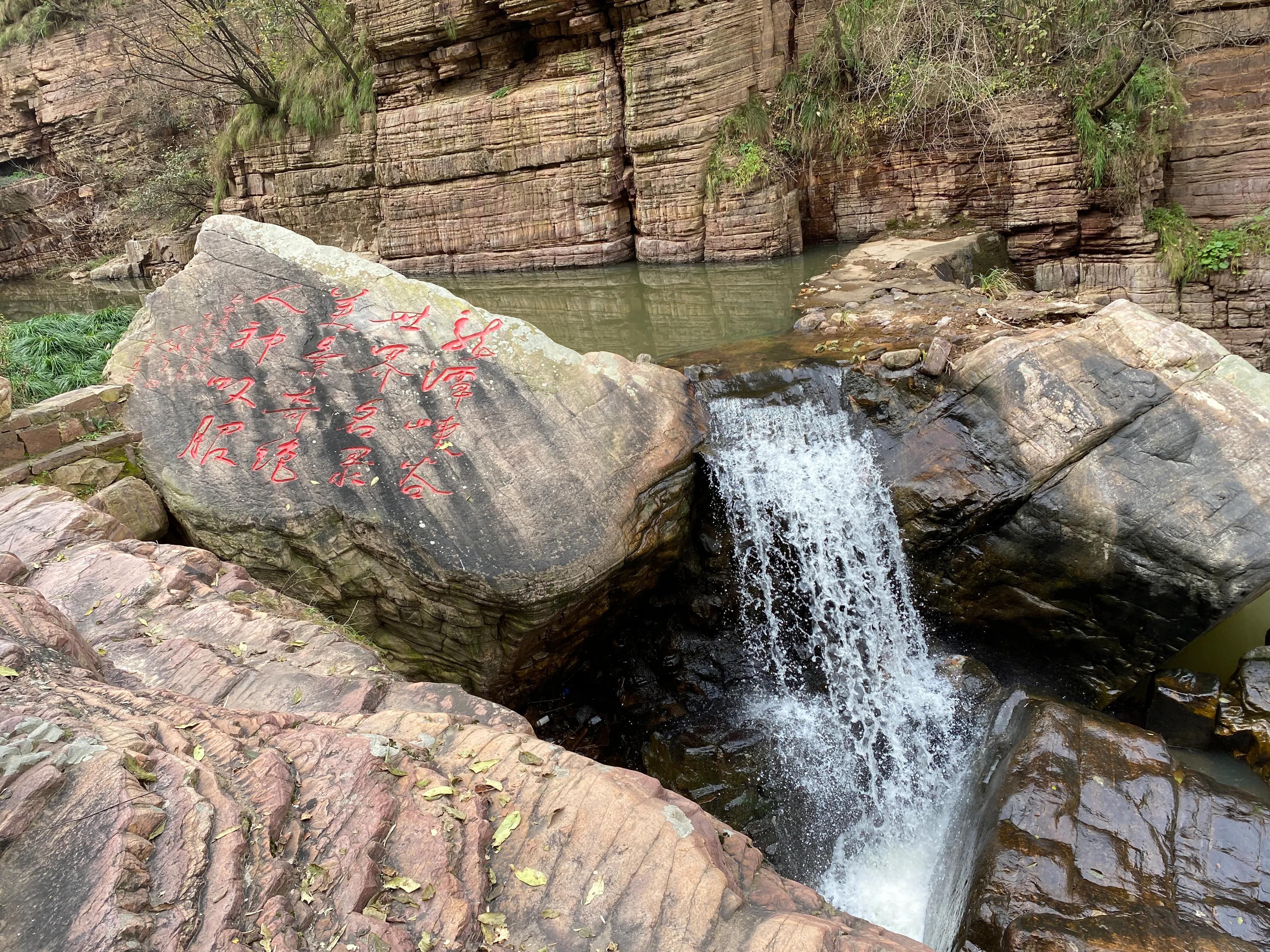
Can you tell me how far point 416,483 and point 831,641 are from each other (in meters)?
3.07

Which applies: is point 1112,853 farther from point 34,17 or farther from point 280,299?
point 34,17

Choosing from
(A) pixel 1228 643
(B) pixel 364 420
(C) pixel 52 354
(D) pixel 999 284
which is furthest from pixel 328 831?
(D) pixel 999 284

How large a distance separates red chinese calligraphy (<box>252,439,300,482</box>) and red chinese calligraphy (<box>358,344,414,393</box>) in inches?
25.0

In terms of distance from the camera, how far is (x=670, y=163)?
1028 cm

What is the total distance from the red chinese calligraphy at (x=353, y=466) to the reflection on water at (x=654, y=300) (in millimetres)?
2838

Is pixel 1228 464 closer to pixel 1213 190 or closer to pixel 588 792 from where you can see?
pixel 588 792

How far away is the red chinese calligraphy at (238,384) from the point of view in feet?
16.0

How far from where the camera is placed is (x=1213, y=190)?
8398 mm

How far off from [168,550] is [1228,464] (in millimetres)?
6180

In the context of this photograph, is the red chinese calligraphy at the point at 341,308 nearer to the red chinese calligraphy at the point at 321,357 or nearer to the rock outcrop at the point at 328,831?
the red chinese calligraphy at the point at 321,357

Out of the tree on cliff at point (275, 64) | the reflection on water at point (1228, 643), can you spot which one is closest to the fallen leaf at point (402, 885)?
the reflection on water at point (1228, 643)

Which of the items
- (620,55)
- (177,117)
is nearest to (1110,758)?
(620,55)

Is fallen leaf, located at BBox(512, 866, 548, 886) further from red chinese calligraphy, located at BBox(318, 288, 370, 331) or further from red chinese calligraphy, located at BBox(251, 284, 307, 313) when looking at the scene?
red chinese calligraphy, located at BBox(251, 284, 307, 313)

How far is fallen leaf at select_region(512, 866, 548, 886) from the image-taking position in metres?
2.36
